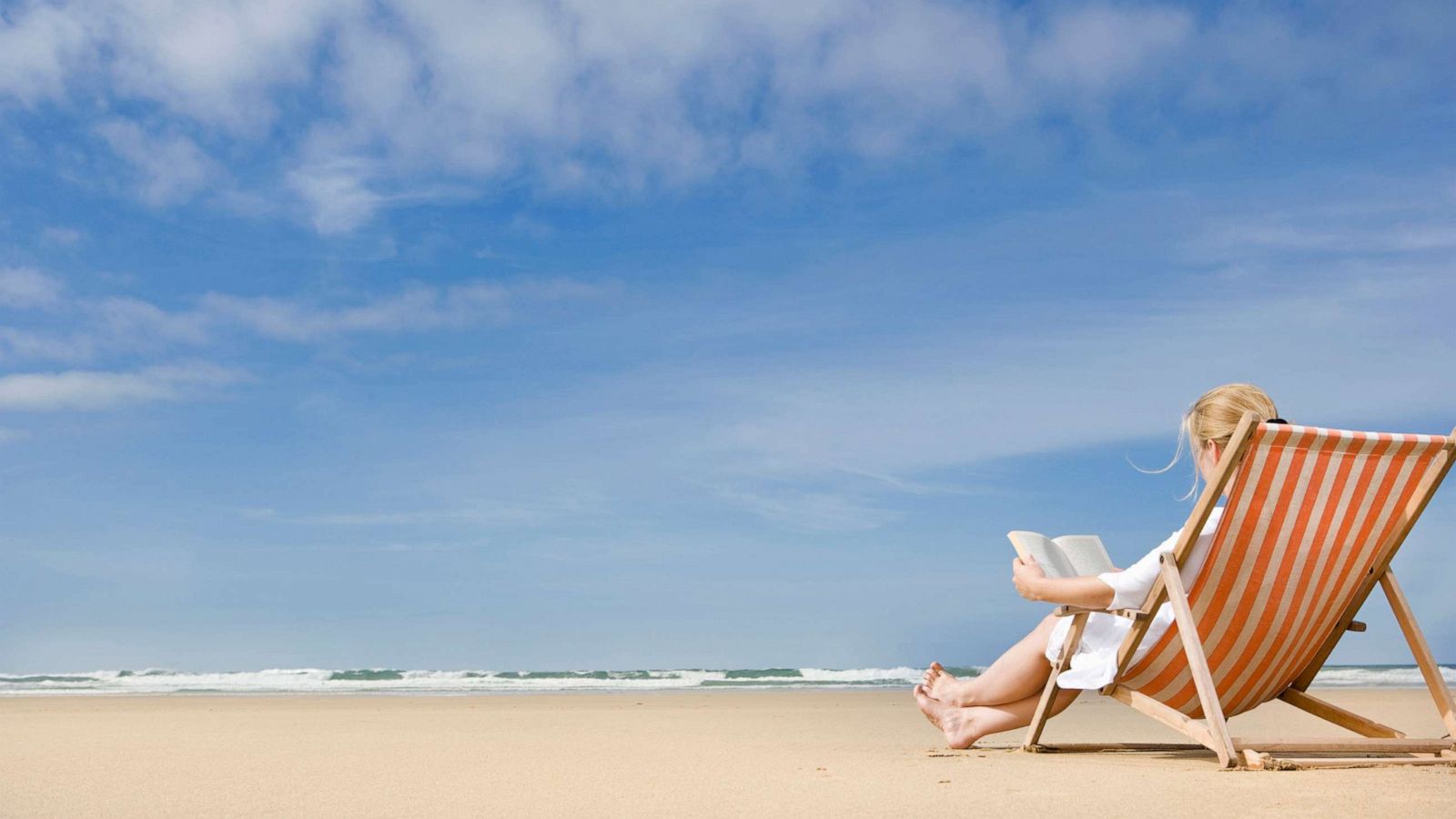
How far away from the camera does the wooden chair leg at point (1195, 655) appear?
3.75 metres

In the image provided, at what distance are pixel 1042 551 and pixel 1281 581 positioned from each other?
809 millimetres

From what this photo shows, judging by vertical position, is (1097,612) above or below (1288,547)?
below

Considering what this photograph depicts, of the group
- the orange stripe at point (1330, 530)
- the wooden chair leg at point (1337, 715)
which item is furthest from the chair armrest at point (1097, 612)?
the wooden chair leg at point (1337, 715)

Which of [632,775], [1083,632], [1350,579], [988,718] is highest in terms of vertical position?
[1350,579]

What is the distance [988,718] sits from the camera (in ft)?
15.4

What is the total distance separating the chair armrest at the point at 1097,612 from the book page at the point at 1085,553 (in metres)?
0.50

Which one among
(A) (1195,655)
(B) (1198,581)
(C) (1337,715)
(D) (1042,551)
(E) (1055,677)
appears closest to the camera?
(A) (1195,655)

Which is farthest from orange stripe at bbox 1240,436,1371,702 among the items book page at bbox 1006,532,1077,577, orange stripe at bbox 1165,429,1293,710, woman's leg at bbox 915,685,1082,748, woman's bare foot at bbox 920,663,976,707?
woman's bare foot at bbox 920,663,976,707

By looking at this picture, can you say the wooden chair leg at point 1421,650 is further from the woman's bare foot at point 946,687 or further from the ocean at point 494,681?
the ocean at point 494,681

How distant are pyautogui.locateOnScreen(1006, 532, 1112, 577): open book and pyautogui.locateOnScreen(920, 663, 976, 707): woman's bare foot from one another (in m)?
0.68

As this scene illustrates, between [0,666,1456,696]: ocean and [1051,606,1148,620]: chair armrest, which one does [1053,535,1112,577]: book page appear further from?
[0,666,1456,696]: ocean

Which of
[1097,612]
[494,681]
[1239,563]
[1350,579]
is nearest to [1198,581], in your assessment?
[1239,563]

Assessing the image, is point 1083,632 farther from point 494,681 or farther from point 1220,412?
point 494,681

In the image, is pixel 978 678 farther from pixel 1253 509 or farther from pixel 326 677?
pixel 326 677
